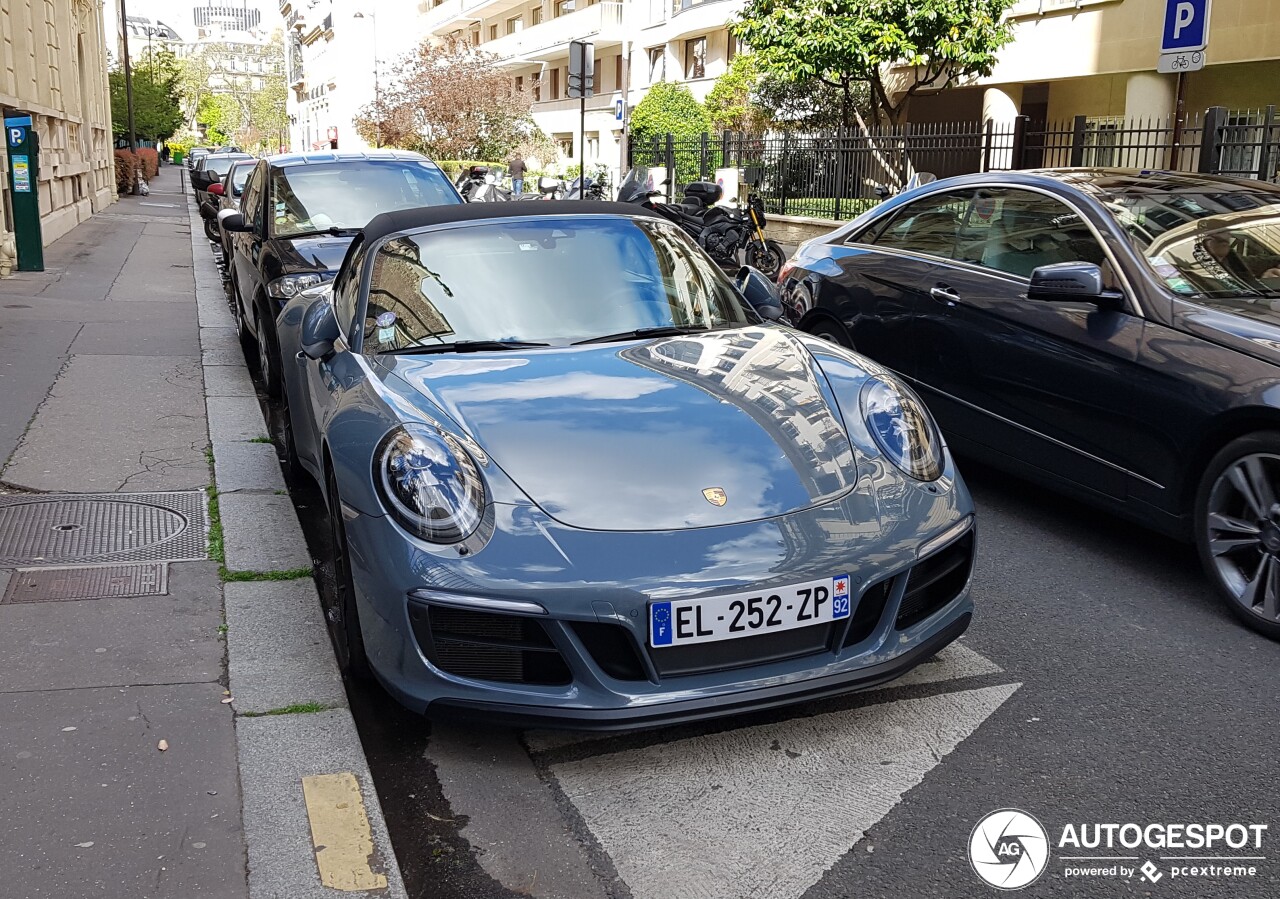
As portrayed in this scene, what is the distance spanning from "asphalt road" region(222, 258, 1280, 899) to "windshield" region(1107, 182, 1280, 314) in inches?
52.2

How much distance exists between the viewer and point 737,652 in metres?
3.22

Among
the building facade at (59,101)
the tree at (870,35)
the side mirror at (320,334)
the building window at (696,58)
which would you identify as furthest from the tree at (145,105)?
the side mirror at (320,334)

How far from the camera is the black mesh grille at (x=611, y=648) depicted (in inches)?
124

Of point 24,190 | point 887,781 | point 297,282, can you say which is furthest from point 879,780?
point 24,190

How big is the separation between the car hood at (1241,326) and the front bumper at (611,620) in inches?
66.8

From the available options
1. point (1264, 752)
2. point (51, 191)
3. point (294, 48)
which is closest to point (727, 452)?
point (1264, 752)

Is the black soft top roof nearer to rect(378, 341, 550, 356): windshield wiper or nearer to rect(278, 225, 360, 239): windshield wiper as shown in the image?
rect(378, 341, 550, 356): windshield wiper

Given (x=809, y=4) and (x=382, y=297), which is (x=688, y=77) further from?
(x=382, y=297)

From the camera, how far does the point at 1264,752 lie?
3.44m

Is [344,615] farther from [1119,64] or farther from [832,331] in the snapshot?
[1119,64]

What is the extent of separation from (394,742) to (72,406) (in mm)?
5056

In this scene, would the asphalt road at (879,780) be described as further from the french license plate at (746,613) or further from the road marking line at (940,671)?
the french license plate at (746,613)

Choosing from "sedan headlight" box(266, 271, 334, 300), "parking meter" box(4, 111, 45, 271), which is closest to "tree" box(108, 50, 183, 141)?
"parking meter" box(4, 111, 45, 271)

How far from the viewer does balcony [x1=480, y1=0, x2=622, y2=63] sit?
45.1 metres
